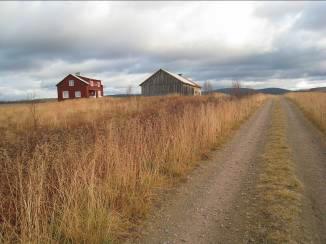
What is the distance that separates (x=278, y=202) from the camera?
5.06m

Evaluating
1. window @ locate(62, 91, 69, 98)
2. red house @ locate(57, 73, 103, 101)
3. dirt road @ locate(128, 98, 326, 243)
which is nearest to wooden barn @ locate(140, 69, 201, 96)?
red house @ locate(57, 73, 103, 101)

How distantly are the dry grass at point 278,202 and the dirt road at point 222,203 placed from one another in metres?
0.16

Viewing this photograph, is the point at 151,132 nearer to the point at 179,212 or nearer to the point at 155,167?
the point at 155,167

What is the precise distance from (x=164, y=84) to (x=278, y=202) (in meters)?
39.2

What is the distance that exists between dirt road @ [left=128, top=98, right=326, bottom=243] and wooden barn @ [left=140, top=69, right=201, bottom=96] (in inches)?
1363

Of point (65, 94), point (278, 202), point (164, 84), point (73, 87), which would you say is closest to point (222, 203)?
point (278, 202)

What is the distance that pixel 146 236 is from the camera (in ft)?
13.6

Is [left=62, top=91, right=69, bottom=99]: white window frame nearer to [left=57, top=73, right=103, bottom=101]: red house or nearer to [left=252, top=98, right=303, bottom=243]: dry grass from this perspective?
[left=57, top=73, right=103, bottom=101]: red house

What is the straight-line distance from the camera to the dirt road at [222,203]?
4133 millimetres

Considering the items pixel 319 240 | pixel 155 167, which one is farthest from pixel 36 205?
pixel 319 240

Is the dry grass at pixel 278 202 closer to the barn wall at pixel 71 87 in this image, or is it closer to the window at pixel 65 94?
the barn wall at pixel 71 87

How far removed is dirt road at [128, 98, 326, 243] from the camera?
4133 mm

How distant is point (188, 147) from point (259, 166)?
187 centimetres

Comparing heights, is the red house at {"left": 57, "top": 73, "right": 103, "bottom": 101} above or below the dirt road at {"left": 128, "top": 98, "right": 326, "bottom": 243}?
above
